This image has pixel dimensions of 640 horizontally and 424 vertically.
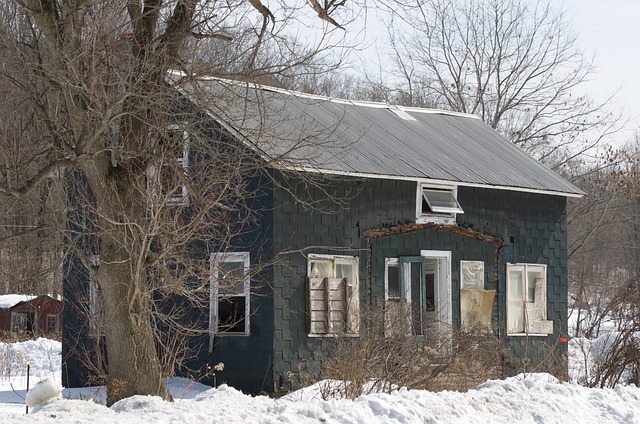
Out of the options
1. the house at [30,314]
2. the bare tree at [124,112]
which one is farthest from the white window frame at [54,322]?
the bare tree at [124,112]

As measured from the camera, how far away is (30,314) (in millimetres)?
37906

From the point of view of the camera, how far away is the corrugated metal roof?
65.5ft

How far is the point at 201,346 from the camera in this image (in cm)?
1961

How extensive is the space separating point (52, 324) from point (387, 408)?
96.4ft

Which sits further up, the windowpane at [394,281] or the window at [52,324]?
the windowpane at [394,281]

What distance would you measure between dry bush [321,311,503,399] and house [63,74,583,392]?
86 cm

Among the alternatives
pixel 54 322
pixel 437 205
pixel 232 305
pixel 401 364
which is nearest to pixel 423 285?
pixel 437 205

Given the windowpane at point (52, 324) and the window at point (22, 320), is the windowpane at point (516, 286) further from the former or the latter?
the window at point (22, 320)

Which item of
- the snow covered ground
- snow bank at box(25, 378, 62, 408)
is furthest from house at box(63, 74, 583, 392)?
snow bank at box(25, 378, 62, 408)

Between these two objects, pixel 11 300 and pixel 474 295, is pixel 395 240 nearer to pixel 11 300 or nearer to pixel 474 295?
pixel 474 295

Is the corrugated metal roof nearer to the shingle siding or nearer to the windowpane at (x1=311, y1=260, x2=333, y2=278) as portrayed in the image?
the shingle siding

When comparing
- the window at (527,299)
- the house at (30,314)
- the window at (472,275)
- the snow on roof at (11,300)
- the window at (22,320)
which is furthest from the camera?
the window at (22,320)

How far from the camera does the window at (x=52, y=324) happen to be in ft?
125

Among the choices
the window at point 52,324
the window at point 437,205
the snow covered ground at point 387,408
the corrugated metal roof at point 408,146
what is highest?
the corrugated metal roof at point 408,146
